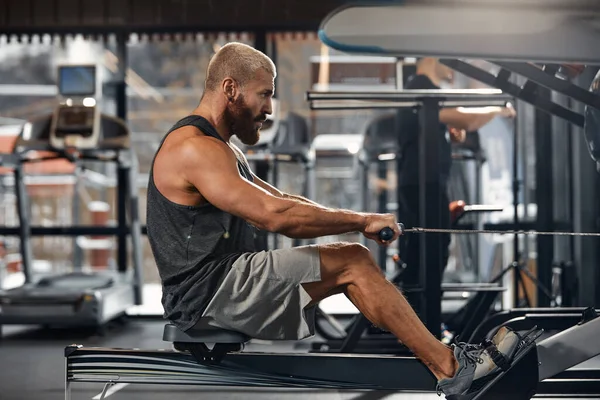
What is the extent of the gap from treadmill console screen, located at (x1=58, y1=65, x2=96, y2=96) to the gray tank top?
3.60 metres

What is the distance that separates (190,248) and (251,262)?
19 centimetres

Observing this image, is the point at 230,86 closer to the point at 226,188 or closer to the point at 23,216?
the point at 226,188

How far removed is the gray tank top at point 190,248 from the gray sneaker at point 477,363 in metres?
0.72

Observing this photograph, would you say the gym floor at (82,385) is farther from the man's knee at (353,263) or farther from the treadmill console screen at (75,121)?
the treadmill console screen at (75,121)

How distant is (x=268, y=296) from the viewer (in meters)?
2.25

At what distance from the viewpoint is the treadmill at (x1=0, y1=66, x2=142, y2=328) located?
16.6 feet

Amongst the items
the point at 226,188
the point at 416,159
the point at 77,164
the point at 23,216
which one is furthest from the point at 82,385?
the point at 77,164

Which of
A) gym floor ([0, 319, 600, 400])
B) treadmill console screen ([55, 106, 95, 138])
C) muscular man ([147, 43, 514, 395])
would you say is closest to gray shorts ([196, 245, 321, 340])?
muscular man ([147, 43, 514, 395])

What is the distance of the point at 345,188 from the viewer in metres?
6.77

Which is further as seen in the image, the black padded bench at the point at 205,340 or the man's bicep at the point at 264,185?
the man's bicep at the point at 264,185

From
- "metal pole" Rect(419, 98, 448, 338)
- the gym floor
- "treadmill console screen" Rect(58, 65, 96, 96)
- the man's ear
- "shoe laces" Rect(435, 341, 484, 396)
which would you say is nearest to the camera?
"shoe laces" Rect(435, 341, 484, 396)

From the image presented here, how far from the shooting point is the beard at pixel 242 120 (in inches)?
94.4

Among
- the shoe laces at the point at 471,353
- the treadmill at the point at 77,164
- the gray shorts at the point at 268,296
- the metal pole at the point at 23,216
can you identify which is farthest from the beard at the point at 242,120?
the metal pole at the point at 23,216

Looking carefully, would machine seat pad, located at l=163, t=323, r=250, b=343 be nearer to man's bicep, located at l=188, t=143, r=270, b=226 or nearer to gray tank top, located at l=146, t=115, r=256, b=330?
gray tank top, located at l=146, t=115, r=256, b=330
